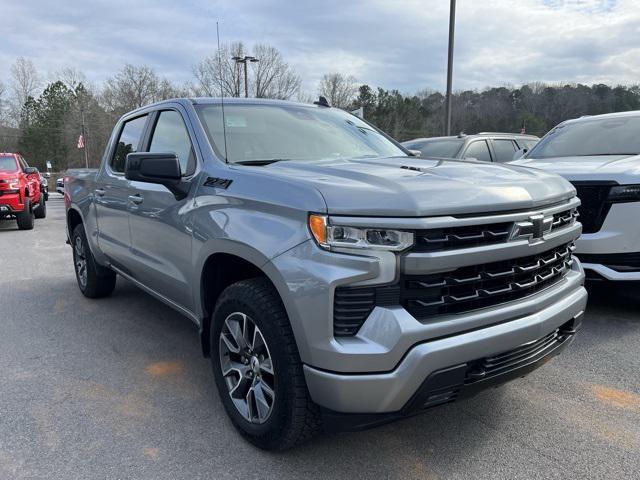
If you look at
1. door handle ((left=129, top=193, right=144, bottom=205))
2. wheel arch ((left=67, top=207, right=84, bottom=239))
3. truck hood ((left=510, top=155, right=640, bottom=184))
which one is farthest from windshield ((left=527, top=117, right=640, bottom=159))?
wheel arch ((left=67, top=207, right=84, bottom=239))

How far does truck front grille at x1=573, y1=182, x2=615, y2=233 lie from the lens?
4.18 metres

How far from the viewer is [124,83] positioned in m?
56.5

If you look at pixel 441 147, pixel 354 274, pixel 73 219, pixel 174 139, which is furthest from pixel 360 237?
pixel 441 147

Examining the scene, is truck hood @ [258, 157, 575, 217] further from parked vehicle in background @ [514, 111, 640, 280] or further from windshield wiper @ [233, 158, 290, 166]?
parked vehicle in background @ [514, 111, 640, 280]

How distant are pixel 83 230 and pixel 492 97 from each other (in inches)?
1683

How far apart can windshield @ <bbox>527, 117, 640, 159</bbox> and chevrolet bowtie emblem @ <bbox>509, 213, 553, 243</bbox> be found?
3492mm

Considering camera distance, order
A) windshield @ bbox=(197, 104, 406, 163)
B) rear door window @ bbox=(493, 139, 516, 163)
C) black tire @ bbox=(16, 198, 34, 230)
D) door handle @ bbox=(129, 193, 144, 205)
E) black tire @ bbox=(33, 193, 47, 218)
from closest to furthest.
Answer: windshield @ bbox=(197, 104, 406, 163)
door handle @ bbox=(129, 193, 144, 205)
rear door window @ bbox=(493, 139, 516, 163)
black tire @ bbox=(16, 198, 34, 230)
black tire @ bbox=(33, 193, 47, 218)

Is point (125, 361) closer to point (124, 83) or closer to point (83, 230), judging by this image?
point (83, 230)

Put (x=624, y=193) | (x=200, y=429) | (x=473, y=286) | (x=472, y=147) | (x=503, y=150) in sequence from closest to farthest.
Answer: (x=473, y=286) → (x=200, y=429) → (x=624, y=193) → (x=472, y=147) → (x=503, y=150)

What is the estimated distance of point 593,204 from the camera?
4.24m

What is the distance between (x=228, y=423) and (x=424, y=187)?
1742mm

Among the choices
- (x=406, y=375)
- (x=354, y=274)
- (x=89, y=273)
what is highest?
(x=354, y=274)

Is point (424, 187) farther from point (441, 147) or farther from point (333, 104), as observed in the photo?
point (333, 104)

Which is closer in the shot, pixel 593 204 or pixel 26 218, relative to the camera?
pixel 593 204
